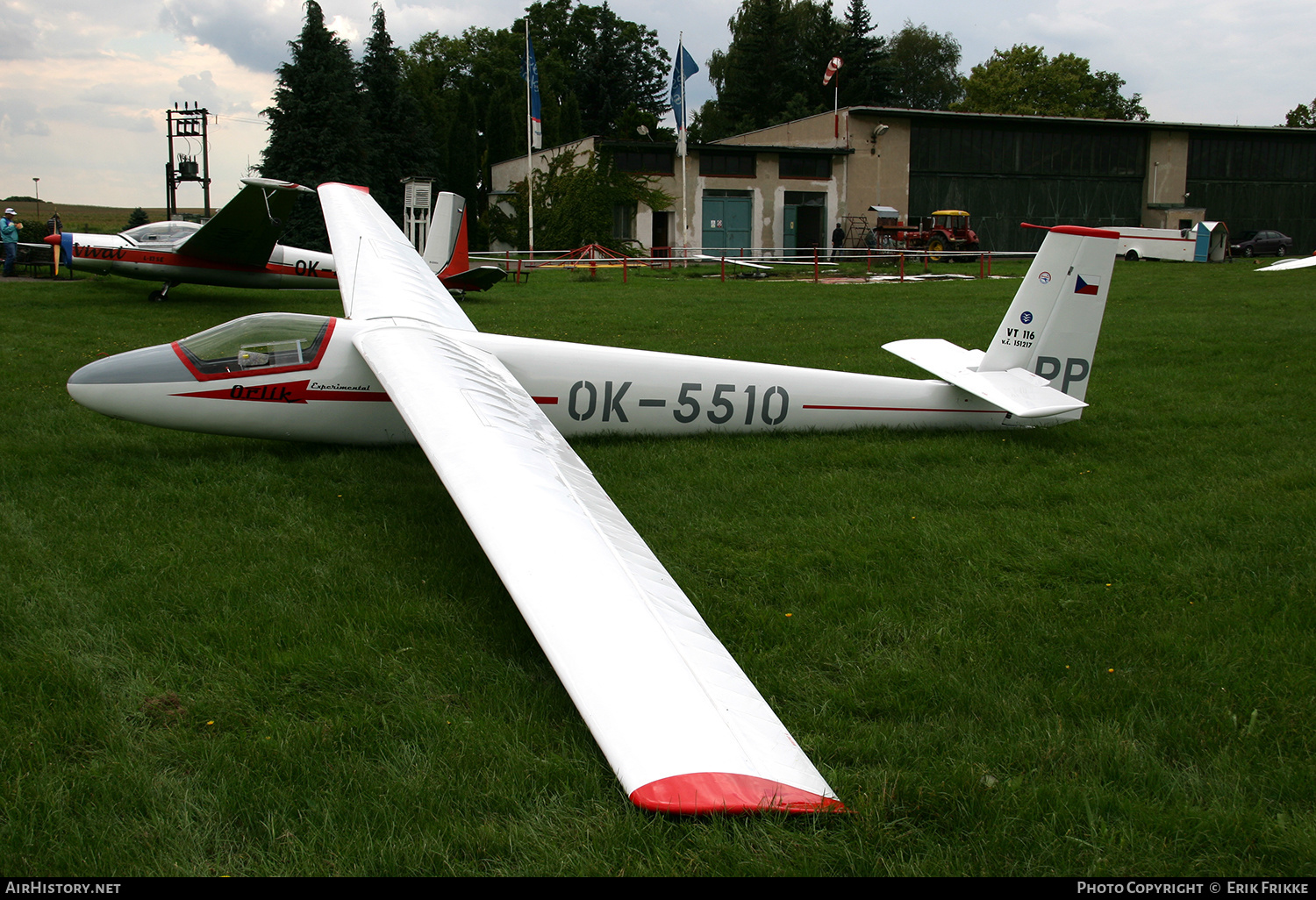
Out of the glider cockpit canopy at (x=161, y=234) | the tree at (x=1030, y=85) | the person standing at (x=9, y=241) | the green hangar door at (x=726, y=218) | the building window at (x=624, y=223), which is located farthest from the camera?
the tree at (x=1030, y=85)

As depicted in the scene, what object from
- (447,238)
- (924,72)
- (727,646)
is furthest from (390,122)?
(924,72)

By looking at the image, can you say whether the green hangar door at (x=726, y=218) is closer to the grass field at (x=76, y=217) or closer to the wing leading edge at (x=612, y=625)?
the grass field at (x=76, y=217)

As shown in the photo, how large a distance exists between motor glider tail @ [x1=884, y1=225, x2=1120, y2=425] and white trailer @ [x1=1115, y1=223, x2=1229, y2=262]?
32798mm

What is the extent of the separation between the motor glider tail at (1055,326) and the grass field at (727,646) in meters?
0.60

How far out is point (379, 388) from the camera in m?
7.64

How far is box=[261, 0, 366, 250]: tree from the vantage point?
4122 centimetres

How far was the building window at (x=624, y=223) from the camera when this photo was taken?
42.1 m

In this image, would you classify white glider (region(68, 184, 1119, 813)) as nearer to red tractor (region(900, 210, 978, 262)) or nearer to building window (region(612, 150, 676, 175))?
building window (region(612, 150, 676, 175))

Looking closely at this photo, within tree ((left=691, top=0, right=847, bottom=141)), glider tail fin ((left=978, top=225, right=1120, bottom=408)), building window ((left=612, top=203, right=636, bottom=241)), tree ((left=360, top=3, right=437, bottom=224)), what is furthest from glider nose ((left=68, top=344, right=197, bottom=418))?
tree ((left=691, top=0, right=847, bottom=141))

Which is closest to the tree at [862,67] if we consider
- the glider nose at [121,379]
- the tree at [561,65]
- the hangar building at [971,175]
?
the tree at [561,65]

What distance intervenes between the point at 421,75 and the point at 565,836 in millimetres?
72010

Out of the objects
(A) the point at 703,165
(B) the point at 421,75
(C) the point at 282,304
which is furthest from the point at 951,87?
(C) the point at 282,304

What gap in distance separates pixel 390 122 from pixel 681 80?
24089mm

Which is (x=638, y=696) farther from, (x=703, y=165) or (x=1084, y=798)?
(x=703, y=165)
